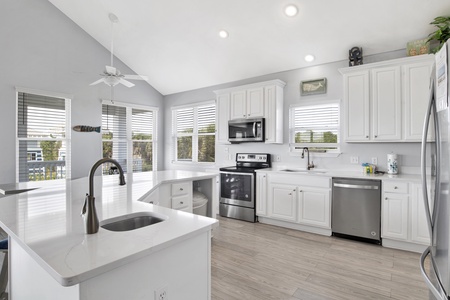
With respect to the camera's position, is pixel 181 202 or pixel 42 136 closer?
pixel 181 202

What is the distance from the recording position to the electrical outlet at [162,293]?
41.6 inches

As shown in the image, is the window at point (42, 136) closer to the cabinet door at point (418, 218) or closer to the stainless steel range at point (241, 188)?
the stainless steel range at point (241, 188)

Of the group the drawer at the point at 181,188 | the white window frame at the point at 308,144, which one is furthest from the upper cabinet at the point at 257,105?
the drawer at the point at 181,188

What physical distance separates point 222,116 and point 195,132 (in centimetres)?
122

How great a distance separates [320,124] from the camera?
4266mm

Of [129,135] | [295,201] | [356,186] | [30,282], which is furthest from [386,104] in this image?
[129,135]

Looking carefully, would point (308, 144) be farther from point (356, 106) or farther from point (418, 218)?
point (418, 218)

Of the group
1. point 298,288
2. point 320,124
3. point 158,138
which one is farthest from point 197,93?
point 298,288

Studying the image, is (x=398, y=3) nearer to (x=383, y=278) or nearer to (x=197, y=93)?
(x=383, y=278)

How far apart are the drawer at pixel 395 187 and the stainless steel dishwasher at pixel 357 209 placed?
77mm

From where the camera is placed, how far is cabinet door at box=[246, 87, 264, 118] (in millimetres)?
4508

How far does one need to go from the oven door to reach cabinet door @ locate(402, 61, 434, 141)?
2.37 m

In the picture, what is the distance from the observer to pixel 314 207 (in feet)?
12.2

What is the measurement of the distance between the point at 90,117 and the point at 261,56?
12.0ft
